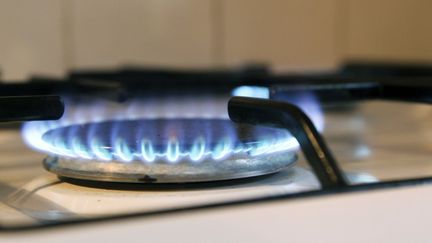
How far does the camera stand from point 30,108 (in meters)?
0.46

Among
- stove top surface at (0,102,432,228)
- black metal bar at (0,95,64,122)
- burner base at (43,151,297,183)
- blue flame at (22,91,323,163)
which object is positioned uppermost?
black metal bar at (0,95,64,122)

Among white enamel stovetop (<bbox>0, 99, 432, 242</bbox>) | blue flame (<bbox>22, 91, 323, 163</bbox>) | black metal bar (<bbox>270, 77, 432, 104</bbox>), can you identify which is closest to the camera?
white enamel stovetop (<bbox>0, 99, 432, 242</bbox>)

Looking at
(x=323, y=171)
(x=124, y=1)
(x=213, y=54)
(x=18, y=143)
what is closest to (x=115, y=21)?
(x=124, y=1)

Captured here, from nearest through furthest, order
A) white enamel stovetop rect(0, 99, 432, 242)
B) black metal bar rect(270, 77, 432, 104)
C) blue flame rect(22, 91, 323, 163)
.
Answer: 1. white enamel stovetop rect(0, 99, 432, 242)
2. blue flame rect(22, 91, 323, 163)
3. black metal bar rect(270, 77, 432, 104)

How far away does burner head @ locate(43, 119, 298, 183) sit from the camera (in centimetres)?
43

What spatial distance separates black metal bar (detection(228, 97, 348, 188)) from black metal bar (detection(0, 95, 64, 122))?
0.48 ft

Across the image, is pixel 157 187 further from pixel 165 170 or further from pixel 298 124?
pixel 298 124

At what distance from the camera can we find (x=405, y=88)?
652 millimetres

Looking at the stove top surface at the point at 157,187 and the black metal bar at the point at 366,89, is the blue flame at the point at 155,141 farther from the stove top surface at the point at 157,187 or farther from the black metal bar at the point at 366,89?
the black metal bar at the point at 366,89

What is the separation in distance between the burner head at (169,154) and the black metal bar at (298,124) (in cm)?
3

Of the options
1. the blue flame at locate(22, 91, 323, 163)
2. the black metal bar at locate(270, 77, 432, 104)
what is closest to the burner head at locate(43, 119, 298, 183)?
the blue flame at locate(22, 91, 323, 163)

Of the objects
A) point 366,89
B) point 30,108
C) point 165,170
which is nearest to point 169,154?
point 165,170

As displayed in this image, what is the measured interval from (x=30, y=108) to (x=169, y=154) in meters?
0.12

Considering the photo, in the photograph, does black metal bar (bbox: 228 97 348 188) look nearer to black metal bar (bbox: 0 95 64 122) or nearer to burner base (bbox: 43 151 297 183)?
burner base (bbox: 43 151 297 183)
